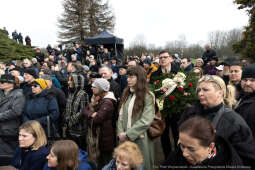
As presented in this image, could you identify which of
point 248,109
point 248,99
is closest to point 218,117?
point 248,109

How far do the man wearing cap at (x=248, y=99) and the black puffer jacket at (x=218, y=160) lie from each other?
738 mm

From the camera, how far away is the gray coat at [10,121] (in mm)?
3551

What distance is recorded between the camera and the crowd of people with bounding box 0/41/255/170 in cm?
164

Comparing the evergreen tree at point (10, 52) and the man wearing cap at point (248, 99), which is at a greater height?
the evergreen tree at point (10, 52)

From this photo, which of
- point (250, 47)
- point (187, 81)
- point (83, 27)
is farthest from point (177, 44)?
point (187, 81)

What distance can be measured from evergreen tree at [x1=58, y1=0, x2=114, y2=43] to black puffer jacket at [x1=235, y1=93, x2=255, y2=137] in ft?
107

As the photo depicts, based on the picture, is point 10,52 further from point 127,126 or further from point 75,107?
point 127,126

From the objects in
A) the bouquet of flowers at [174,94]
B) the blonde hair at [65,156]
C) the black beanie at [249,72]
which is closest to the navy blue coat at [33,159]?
the blonde hair at [65,156]

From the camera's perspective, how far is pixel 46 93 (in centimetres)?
368

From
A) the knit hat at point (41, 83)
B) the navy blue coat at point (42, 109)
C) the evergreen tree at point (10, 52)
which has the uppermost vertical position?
the evergreen tree at point (10, 52)

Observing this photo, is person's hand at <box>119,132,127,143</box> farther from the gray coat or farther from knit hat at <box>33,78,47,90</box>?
the gray coat

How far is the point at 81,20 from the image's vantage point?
33125mm

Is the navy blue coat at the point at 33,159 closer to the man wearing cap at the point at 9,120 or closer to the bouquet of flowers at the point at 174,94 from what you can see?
the man wearing cap at the point at 9,120

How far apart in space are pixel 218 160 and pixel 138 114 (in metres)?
1.48
